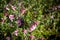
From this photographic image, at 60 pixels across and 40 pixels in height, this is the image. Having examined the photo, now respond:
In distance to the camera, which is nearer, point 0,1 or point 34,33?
point 34,33

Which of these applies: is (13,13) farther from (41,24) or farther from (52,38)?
(52,38)

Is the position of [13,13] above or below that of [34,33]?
above

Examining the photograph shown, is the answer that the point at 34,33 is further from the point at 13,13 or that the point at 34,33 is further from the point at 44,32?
the point at 13,13

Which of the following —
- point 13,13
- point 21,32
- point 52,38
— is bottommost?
point 52,38

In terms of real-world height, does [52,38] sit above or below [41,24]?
below

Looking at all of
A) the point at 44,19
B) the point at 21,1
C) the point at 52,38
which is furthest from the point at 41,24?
the point at 21,1

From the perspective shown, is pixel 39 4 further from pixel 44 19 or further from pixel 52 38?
pixel 52 38

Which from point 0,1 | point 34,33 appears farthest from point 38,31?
point 0,1
